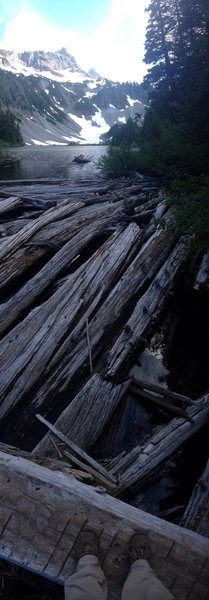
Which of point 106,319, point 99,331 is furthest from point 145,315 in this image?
point 99,331

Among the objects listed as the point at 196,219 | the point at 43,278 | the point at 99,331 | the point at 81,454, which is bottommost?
the point at 81,454

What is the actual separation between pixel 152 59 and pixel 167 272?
27831 millimetres

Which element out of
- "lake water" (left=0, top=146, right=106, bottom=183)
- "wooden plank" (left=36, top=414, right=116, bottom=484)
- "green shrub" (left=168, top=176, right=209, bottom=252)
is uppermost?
"lake water" (left=0, top=146, right=106, bottom=183)

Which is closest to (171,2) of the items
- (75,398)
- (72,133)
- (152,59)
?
(152,59)

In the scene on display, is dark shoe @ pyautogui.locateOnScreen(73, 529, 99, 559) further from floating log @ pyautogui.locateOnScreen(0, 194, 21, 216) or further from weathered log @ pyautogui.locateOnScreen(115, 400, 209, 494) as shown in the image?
floating log @ pyautogui.locateOnScreen(0, 194, 21, 216)

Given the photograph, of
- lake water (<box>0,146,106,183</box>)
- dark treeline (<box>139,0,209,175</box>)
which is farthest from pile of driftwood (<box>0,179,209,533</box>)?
lake water (<box>0,146,106,183</box>)

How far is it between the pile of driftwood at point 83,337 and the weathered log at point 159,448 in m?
0.01

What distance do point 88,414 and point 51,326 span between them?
1.79 meters

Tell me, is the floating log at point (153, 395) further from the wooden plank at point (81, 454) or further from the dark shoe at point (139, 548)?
the dark shoe at point (139, 548)

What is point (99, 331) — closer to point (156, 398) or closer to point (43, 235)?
point (156, 398)

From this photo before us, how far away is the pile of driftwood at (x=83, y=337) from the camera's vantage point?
452 centimetres

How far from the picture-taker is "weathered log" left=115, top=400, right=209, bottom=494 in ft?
13.6

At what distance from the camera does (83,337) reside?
6.00 meters

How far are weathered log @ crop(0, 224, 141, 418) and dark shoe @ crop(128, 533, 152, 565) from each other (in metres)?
2.48
